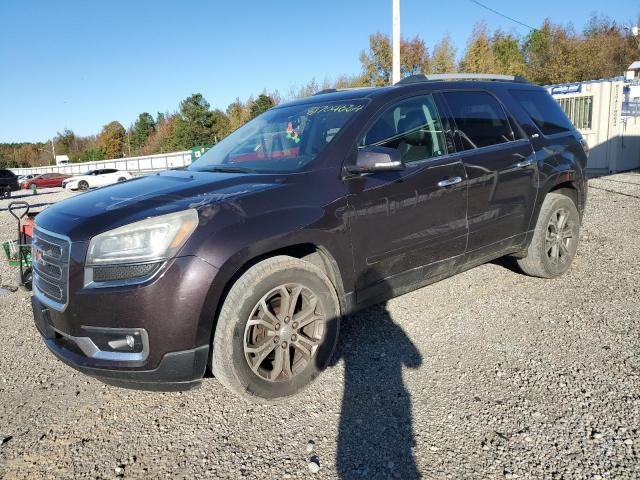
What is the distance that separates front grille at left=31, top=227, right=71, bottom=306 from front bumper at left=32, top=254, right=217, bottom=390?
0.28 ft

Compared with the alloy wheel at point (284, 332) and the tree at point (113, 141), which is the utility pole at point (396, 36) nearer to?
the alloy wheel at point (284, 332)

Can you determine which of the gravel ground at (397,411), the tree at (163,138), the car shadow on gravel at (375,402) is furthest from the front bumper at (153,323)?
the tree at (163,138)

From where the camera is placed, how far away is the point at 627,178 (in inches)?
535

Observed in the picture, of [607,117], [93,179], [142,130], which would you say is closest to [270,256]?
[607,117]

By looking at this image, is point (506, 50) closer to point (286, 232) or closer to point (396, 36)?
point (396, 36)

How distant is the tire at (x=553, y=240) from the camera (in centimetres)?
473

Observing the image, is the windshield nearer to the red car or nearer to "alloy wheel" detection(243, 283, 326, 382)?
"alloy wheel" detection(243, 283, 326, 382)

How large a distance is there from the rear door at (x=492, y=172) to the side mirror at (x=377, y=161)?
0.97 meters

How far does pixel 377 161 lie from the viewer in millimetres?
3145

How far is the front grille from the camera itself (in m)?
2.66

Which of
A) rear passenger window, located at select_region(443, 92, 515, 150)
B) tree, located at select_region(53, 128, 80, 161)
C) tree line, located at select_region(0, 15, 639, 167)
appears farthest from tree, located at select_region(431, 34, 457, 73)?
tree, located at select_region(53, 128, 80, 161)

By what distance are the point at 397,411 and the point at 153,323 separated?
4.79ft

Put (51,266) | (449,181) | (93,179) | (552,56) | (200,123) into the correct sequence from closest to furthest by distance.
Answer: (51,266) → (449,181) → (93,179) → (552,56) → (200,123)

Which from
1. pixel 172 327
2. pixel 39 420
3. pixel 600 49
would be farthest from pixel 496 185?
pixel 600 49
